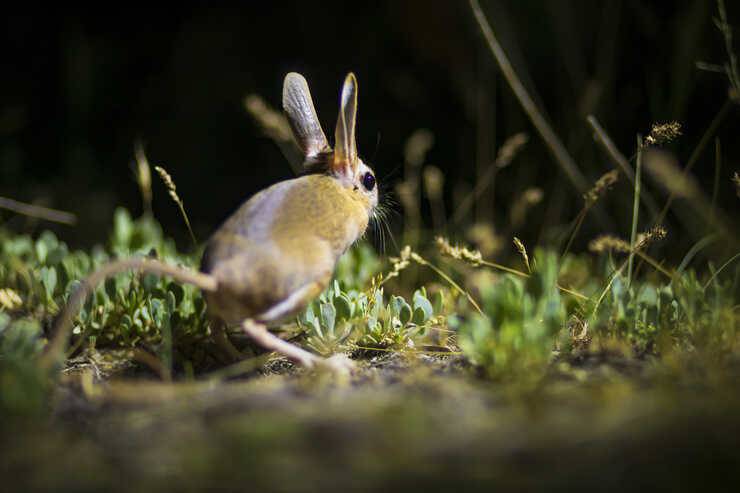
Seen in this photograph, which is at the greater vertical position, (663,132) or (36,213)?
→ (663,132)

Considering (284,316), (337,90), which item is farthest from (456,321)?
(337,90)

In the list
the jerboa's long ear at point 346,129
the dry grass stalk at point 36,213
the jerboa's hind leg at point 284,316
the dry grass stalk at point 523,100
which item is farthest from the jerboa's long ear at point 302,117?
the dry grass stalk at point 36,213

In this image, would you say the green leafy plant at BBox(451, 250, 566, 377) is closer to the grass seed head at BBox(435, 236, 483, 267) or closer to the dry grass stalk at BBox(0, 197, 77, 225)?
the grass seed head at BBox(435, 236, 483, 267)

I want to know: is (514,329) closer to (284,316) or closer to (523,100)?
(284,316)

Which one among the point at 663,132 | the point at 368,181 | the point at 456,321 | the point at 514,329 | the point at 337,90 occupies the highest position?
the point at 337,90

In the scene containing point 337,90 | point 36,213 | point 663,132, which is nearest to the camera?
point 663,132

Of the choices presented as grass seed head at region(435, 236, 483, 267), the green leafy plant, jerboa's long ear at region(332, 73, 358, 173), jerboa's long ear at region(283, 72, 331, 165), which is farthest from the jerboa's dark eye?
the green leafy plant

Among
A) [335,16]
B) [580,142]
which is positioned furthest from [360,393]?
[335,16]
